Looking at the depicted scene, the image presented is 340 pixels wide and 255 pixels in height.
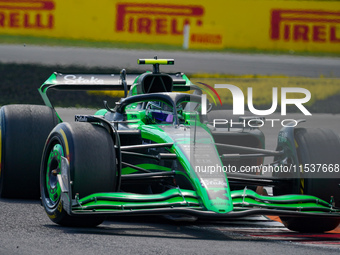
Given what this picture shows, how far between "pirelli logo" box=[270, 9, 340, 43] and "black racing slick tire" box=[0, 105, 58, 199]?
16229mm

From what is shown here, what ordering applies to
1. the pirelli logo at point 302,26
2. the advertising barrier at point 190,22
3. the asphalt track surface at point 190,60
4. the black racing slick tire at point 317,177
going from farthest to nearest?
the pirelli logo at point 302,26 → the advertising barrier at point 190,22 → the asphalt track surface at point 190,60 → the black racing slick tire at point 317,177

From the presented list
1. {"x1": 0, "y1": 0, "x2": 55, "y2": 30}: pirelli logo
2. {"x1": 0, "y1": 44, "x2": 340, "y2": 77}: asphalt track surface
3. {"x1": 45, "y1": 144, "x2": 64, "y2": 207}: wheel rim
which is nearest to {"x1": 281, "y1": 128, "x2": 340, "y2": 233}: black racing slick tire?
{"x1": 45, "y1": 144, "x2": 64, "y2": 207}: wheel rim

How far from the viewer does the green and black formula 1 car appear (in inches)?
242

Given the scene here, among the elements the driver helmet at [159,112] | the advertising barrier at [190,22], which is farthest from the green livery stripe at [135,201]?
the advertising barrier at [190,22]

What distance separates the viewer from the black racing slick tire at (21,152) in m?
7.70

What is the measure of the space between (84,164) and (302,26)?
721 inches

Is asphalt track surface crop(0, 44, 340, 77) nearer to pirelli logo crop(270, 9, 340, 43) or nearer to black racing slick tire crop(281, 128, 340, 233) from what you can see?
pirelli logo crop(270, 9, 340, 43)

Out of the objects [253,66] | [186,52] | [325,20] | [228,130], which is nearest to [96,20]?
[186,52]

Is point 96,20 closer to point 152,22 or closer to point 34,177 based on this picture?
point 152,22

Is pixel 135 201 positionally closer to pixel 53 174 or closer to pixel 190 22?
pixel 53 174

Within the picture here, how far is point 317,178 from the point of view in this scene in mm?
6707

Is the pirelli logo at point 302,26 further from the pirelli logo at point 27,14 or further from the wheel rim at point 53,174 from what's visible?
the wheel rim at point 53,174

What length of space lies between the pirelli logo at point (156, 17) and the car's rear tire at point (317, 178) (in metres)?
15.1

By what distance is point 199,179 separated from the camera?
626 centimetres
